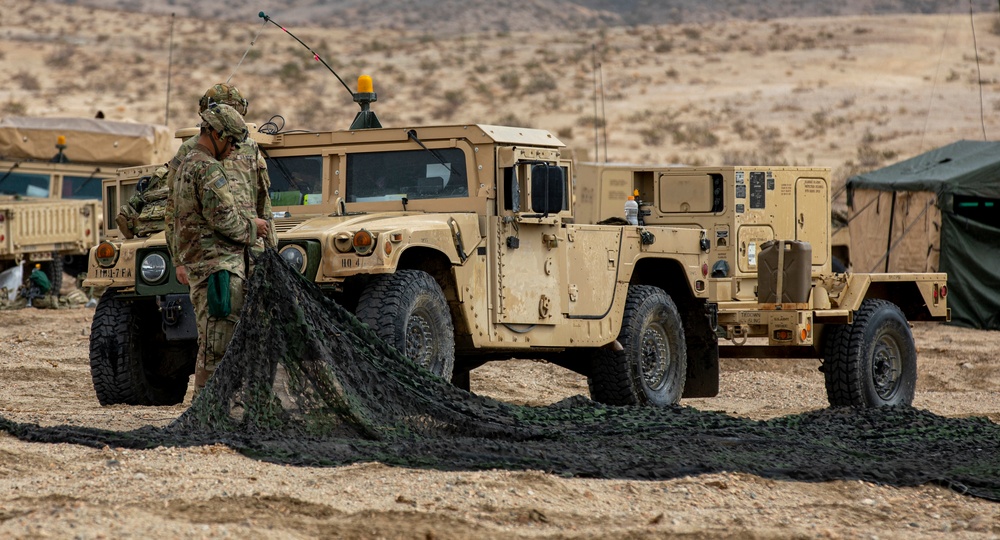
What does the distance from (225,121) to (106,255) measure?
1701 millimetres

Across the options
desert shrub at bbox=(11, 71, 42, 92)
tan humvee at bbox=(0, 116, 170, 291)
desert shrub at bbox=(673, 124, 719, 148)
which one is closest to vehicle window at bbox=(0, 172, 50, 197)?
tan humvee at bbox=(0, 116, 170, 291)

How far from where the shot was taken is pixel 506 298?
8.82m

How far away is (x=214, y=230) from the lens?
7094 millimetres

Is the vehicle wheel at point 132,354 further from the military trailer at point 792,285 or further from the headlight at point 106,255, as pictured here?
the military trailer at point 792,285

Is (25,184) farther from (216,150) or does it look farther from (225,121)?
(225,121)

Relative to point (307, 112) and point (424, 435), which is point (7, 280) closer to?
point (424, 435)

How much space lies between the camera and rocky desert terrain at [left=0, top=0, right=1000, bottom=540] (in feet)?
16.9

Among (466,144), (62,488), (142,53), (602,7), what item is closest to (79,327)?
(466,144)

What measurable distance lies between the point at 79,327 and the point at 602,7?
63.8 meters

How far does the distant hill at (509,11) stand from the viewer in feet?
227

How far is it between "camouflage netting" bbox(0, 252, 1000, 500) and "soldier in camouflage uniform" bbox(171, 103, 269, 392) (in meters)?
0.34

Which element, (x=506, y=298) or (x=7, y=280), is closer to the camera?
(x=506, y=298)

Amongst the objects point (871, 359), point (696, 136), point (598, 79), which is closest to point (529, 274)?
Result: point (871, 359)

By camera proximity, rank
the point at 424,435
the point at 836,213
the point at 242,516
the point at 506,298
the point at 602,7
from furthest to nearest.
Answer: the point at 602,7 → the point at 836,213 → the point at 506,298 → the point at 424,435 → the point at 242,516
